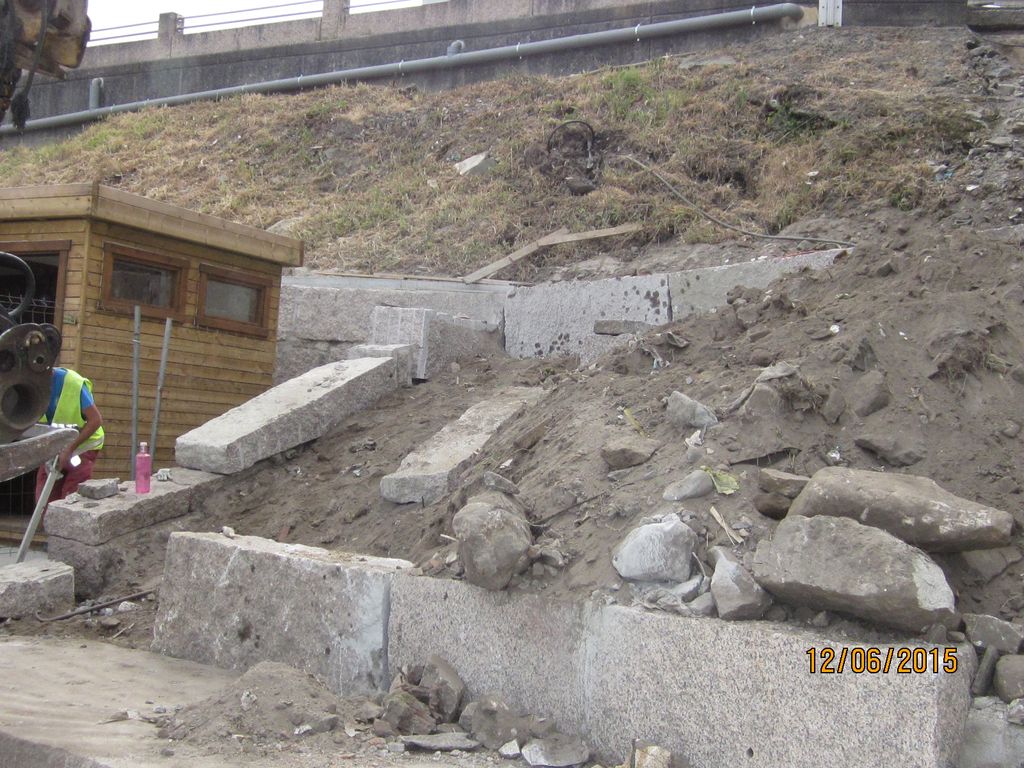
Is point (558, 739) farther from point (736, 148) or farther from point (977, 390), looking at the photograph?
point (736, 148)

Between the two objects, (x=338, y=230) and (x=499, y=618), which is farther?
(x=338, y=230)

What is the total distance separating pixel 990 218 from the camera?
8227 millimetres

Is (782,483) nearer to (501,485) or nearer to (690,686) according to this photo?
(690,686)

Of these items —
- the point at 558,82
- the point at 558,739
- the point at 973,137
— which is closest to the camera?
the point at 558,739

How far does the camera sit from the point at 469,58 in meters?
18.8

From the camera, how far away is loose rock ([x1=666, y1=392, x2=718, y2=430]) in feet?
13.0

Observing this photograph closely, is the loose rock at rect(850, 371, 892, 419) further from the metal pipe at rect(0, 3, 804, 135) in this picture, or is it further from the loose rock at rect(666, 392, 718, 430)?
the metal pipe at rect(0, 3, 804, 135)

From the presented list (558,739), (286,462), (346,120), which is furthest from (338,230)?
(558,739)

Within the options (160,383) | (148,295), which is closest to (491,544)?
(160,383)

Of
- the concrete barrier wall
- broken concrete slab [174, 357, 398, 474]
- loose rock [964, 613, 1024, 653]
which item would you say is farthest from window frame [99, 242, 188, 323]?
the concrete barrier wall

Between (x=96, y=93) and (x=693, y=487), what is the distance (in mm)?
23340

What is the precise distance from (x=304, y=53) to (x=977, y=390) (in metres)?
19.7

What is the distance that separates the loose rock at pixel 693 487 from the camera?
11.7 feet
